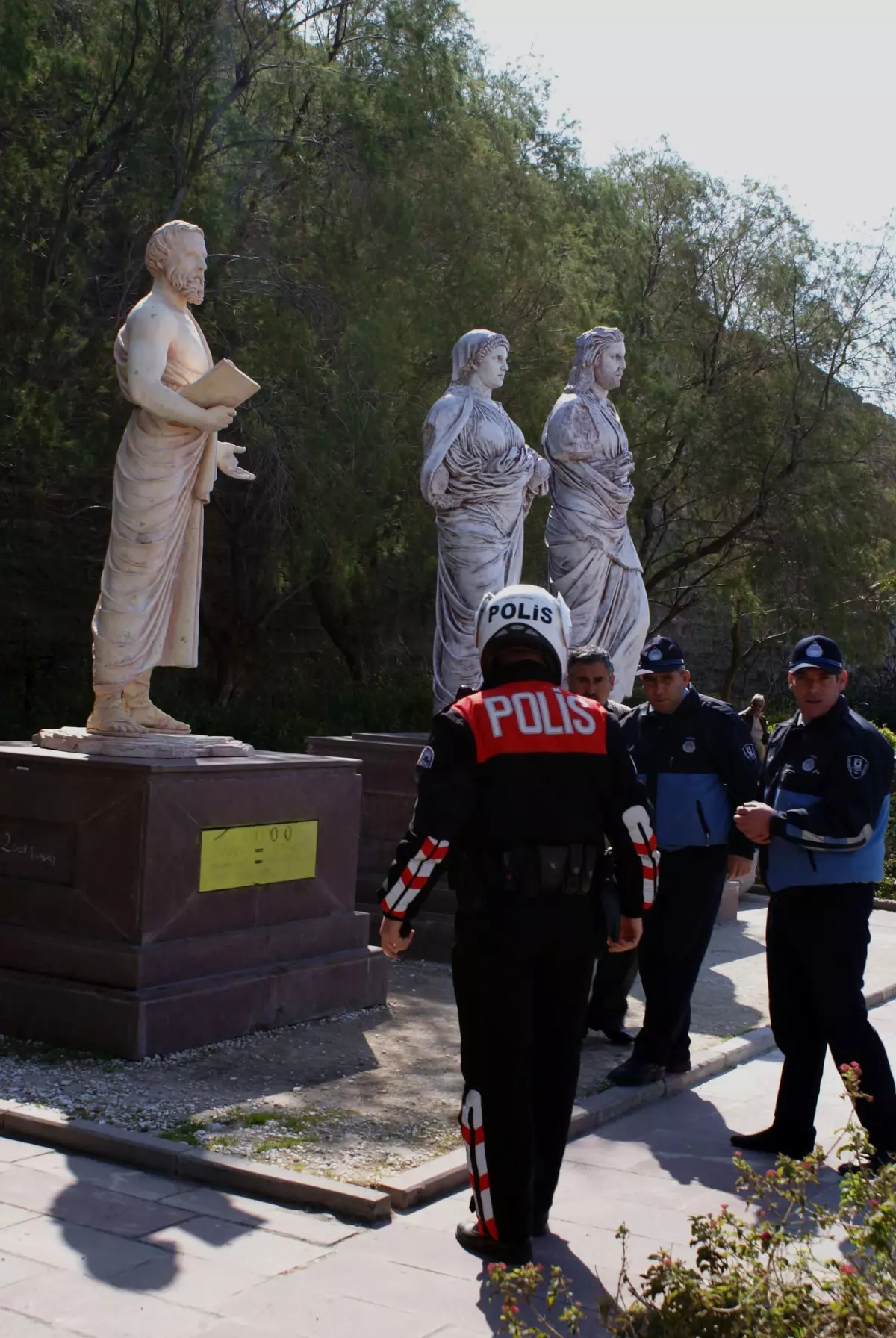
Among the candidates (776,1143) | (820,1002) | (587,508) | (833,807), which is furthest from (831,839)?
(587,508)

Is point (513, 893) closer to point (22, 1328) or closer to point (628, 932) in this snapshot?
point (628, 932)

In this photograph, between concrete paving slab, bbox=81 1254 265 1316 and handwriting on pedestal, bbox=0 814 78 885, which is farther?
handwriting on pedestal, bbox=0 814 78 885

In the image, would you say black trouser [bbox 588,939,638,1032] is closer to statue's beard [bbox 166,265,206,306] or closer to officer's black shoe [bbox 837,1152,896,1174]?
officer's black shoe [bbox 837,1152,896,1174]

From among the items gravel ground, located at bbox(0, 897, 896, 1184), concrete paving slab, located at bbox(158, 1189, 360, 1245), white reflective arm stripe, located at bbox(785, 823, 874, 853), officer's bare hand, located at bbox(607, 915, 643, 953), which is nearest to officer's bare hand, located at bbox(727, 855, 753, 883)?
white reflective arm stripe, located at bbox(785, 823, 874, 853)

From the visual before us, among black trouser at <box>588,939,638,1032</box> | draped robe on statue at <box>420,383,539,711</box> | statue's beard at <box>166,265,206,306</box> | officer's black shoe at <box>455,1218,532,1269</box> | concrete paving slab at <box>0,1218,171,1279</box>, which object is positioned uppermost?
statue's beard at <box>166,265,206,306</box>

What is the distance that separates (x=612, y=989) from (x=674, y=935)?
88 centimetres

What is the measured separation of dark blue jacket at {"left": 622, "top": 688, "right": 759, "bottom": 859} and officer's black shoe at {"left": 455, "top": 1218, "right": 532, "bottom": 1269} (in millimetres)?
2271

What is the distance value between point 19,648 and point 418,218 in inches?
281

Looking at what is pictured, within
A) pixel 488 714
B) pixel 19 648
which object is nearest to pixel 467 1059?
pixel 488 714

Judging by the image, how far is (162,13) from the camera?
45.2 ft

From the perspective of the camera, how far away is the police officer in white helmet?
404 centimetres

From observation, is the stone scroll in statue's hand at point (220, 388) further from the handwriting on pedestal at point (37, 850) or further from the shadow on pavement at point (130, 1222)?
the shadow on pavement at point (130, 1222)

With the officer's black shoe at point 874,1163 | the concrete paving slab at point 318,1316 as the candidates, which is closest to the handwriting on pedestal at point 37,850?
the concrete paving slab at point 318,1316

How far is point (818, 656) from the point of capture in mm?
5227
